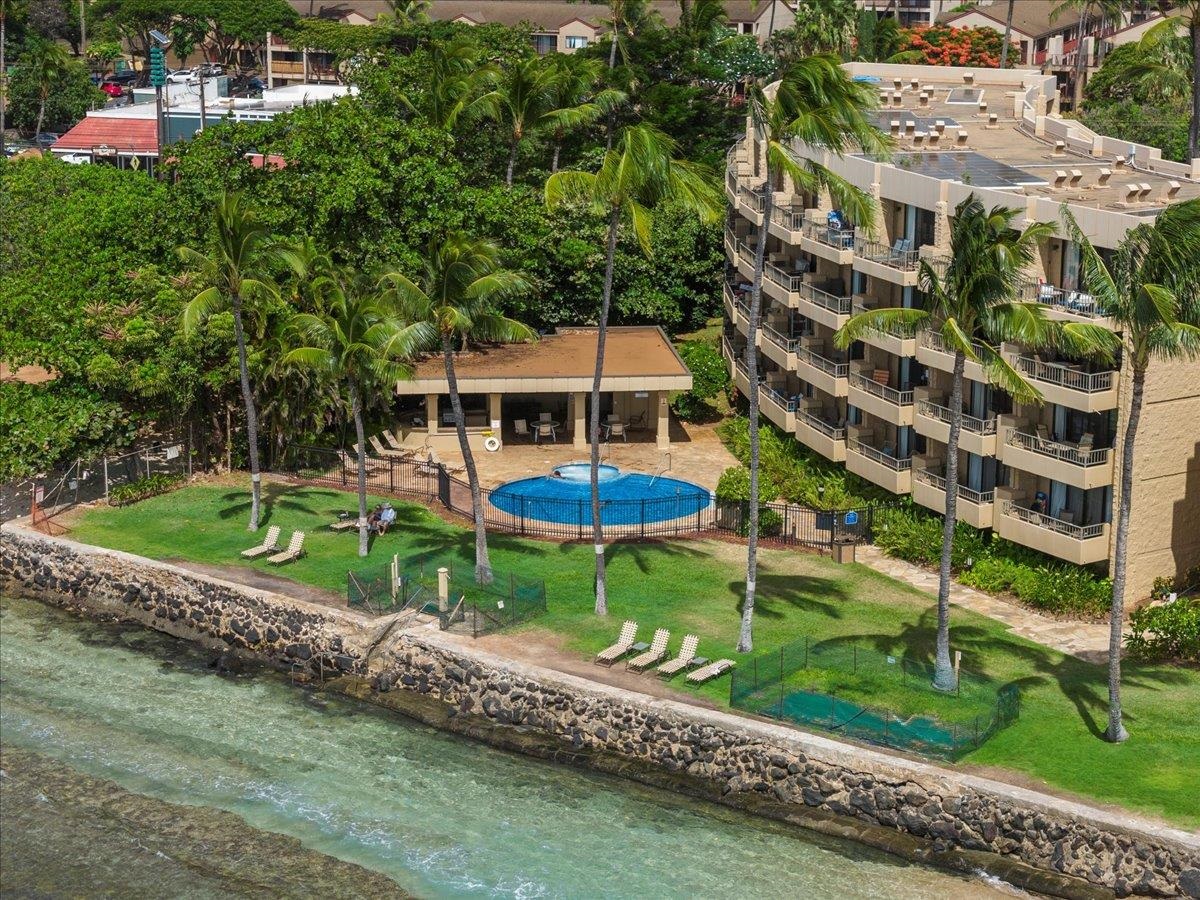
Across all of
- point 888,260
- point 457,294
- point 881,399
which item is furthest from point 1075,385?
point 457,294

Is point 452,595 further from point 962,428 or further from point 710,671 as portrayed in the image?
point 962,428

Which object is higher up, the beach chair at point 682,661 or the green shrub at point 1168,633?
the green shrub at point 1168,633

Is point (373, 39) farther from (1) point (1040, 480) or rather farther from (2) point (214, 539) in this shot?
(1) point (1040, 480)

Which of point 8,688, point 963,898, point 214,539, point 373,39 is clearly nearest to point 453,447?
point 214,539

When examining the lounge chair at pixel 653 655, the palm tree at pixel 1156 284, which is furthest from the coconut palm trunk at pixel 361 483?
the palm tree at pixel 1156 284

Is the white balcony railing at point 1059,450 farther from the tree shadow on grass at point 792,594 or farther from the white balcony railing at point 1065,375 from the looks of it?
the tree shadow on grass at point 792,594

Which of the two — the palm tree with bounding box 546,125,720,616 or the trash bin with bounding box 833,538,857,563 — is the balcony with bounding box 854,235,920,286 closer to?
the trash bin with bounding box 833,538,857,563

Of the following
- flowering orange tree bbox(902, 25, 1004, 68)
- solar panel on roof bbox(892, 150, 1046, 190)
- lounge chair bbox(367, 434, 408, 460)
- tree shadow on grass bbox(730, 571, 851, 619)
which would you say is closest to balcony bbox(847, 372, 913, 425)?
tree shadow on grass bbox(730, 571, 851, 619)

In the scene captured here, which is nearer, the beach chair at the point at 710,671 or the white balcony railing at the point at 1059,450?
the beach chair at the point at 710,671

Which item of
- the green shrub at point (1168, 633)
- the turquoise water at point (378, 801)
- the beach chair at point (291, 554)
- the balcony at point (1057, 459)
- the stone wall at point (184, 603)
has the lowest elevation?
the turquoise water at point (378, 801)
